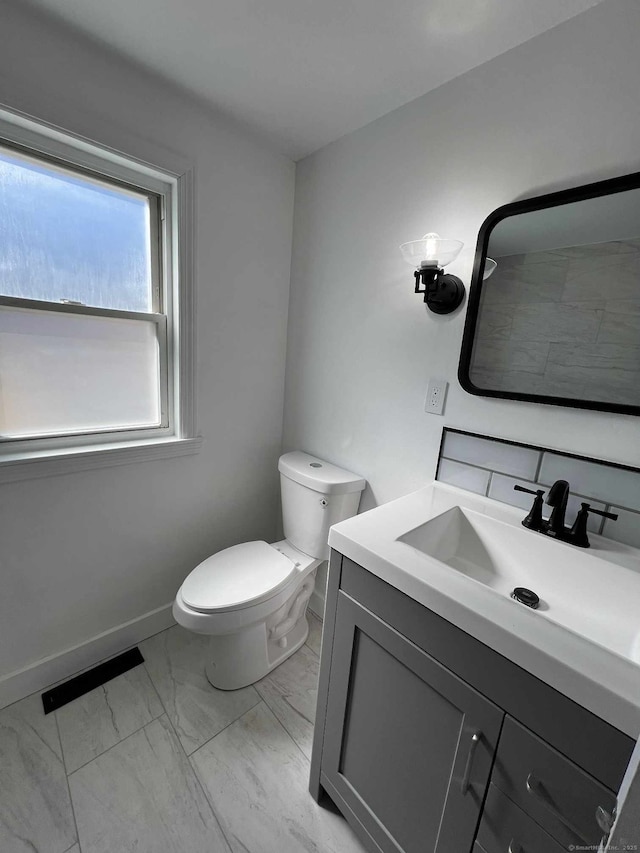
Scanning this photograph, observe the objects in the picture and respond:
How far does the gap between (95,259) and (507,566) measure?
1.71 m

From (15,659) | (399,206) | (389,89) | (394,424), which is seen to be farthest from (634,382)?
(15,659)

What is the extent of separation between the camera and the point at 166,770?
3.73 feet

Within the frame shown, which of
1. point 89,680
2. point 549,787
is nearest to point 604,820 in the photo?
point 549,787

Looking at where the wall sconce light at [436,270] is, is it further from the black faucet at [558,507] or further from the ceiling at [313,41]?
the black faucet at [558,507]

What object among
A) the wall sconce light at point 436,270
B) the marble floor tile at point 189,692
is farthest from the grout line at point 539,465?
the marble floor tile at point 189,692

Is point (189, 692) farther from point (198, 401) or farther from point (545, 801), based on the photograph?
point (545, 801)

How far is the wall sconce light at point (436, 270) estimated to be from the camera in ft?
3.58

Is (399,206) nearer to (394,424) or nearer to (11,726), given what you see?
(394,424)

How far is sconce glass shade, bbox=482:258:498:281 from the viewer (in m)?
1.08

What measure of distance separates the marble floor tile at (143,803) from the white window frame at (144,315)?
3.22ft

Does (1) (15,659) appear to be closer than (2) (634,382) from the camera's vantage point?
No

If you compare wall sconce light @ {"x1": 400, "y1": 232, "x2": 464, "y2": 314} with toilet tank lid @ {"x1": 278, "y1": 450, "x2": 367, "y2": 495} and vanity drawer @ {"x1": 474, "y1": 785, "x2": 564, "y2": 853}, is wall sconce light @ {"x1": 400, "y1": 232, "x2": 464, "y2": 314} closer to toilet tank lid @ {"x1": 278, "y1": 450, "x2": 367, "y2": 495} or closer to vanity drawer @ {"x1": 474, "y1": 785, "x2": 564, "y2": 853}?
toilet tank lid @ {"x1": 278, "y1": 450, "x2": 367, "y2": 495}

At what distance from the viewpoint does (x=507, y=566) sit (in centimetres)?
99

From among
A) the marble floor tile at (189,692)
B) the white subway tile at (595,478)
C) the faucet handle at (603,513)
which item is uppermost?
the white subway tile at (595,478)
